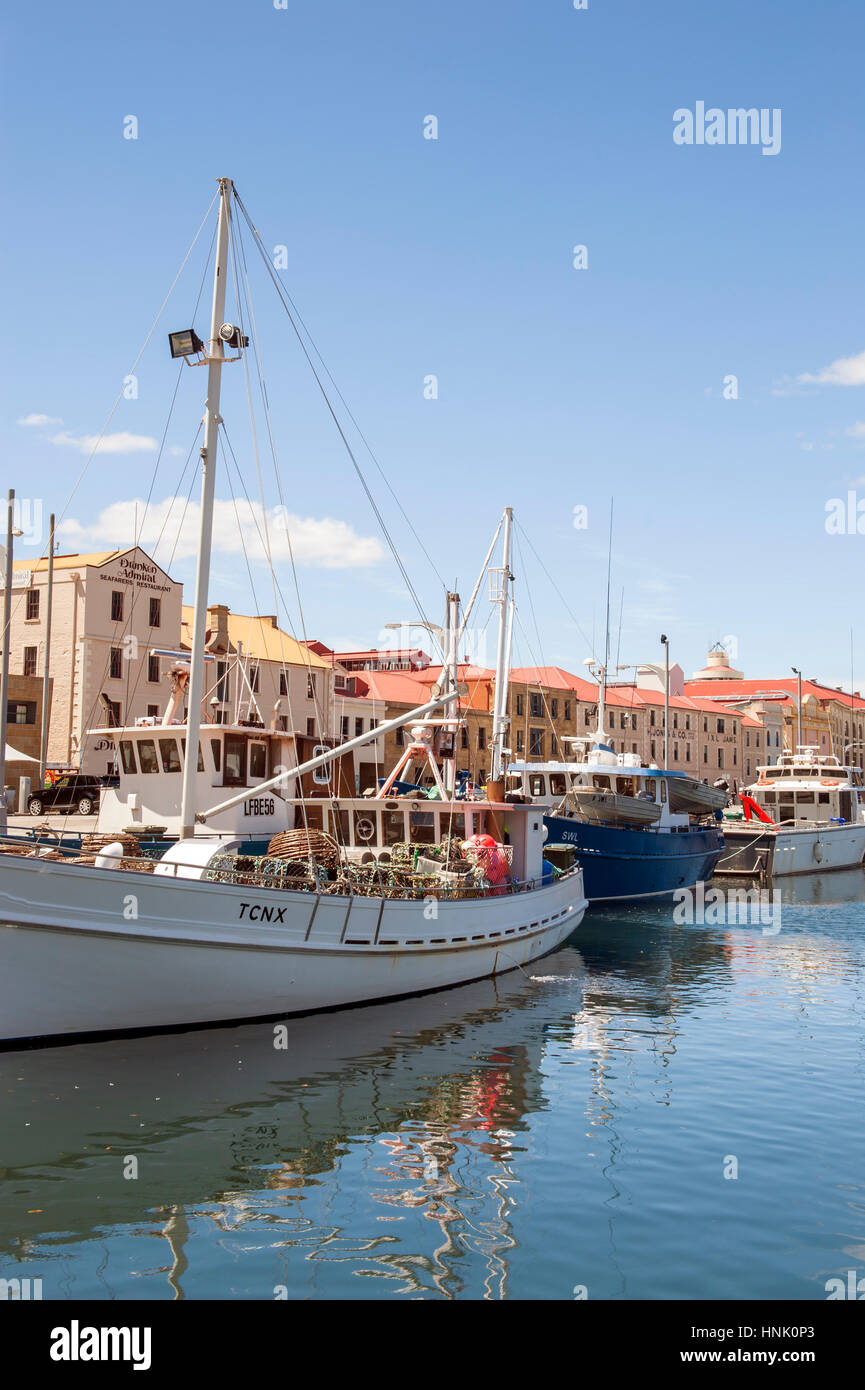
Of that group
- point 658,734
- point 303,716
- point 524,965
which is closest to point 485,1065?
point 524,965

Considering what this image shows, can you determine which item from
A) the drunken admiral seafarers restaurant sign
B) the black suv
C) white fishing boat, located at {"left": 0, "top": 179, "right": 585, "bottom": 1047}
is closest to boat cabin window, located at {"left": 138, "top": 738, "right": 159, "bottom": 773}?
white fishing boat, located at {"left": 0, "top": 179, "right": 585, "bottom": 1047}

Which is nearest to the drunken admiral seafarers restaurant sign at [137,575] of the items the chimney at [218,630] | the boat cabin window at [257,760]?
the chimney at [218,630]

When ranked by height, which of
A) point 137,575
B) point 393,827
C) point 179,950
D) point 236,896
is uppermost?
point 137,575

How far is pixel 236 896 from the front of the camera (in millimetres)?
16203

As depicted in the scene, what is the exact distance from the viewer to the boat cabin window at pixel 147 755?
→ 26453 millimetres

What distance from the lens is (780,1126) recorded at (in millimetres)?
13133

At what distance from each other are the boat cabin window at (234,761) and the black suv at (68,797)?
688 inches

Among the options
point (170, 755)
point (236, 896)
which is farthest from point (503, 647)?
point (236, 896)

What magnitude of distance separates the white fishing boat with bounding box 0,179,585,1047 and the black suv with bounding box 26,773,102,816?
18102 mm

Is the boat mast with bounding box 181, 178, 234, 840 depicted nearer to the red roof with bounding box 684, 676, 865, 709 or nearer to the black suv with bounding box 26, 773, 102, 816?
the black suv with bounding box 26, 773, 102, 816

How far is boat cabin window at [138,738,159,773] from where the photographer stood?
86.8 ft

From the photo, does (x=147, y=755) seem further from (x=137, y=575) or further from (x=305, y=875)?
(x=137, y=575)

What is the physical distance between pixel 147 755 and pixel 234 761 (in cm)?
200

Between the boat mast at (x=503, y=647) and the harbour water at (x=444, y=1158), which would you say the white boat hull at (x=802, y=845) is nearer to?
the boat mast at (x=503, y=647)
